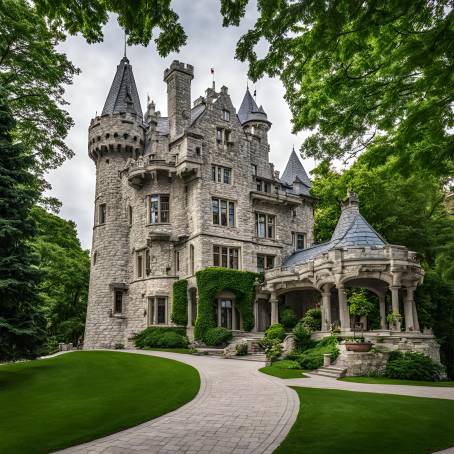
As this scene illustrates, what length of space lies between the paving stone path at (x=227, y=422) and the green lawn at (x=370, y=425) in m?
0.37

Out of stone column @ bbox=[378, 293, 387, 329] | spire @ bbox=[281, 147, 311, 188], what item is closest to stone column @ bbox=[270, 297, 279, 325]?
stone column @ bbox=[378, 293, 387, 329]

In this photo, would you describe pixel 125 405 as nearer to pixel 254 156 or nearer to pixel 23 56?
pixel 23 56

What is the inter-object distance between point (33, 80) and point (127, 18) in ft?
54.3

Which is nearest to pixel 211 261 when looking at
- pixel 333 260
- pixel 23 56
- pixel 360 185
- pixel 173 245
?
pixel 173 245

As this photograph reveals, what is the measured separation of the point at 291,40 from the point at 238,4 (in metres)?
1.32

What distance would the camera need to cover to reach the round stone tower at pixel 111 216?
36062 millimetres

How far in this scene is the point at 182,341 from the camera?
101 ft

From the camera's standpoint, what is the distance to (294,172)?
46.6 meters

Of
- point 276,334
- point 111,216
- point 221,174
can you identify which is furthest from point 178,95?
point 276,334

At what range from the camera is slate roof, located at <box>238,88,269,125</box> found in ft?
148

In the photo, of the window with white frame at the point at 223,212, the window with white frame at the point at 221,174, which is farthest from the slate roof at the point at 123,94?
the window with white frame at the point at 223,212

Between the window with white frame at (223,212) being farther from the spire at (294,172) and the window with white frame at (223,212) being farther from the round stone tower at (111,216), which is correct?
the spire at (294,172)

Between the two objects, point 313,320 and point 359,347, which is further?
point 313,320

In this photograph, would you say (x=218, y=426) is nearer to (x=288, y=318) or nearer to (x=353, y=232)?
(x=353, y=232)
